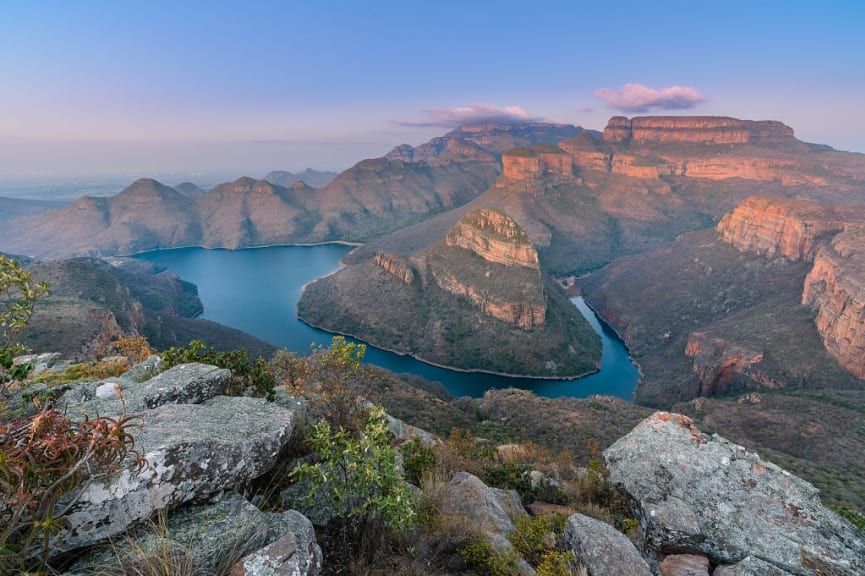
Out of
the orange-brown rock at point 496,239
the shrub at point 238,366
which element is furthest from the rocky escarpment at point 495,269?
the shrub at point 238,366

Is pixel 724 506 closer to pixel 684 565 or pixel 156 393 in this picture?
pixel 684 565

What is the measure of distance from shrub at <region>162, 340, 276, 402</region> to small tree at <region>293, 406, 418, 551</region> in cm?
593

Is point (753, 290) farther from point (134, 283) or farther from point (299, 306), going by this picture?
point (134, 283)

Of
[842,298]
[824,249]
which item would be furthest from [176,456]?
[824,249]

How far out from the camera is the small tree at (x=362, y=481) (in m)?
5.96

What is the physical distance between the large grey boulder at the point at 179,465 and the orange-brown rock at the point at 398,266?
9441 centimetres

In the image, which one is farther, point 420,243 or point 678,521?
point 420,243

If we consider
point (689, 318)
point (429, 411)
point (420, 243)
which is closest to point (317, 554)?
point (429, 411)

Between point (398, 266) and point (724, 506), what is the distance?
97081 millimetres

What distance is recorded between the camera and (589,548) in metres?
7.46

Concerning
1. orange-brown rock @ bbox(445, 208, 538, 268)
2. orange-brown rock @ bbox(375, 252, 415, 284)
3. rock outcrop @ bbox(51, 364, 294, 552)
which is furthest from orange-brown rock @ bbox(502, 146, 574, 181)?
rock outcrop @ bbox(51, 364, 294, 552)

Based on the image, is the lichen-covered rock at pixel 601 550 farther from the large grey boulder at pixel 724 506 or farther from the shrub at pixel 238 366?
the shrub at pixel 238 366

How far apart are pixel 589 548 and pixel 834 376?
6968 cm

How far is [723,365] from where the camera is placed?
60.4 m
